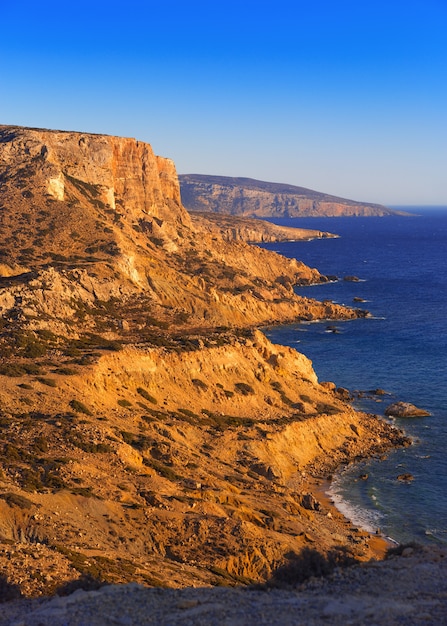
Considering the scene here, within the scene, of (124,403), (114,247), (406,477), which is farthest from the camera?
(114,247)

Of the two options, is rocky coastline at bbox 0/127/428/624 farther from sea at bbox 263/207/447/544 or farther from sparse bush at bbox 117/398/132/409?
sea at bbox 263/207/447/544

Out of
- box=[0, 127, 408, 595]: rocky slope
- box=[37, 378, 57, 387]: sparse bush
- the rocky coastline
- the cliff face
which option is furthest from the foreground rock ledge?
the cliff face

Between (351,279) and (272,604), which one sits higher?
(351,279)

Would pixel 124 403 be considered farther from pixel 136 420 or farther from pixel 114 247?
pixel 114 247

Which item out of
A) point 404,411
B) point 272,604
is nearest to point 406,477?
point 404,411

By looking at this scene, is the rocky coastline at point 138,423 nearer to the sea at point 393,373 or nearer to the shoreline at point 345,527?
the shoreline at point 345,527

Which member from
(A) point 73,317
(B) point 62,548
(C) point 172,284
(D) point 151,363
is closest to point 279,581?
(B) point 62,548

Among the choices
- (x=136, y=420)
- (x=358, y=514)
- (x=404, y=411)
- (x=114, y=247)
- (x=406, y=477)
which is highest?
(x=114, y=247)
